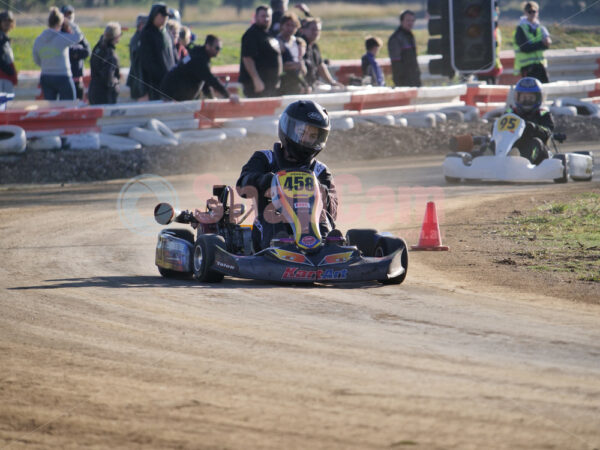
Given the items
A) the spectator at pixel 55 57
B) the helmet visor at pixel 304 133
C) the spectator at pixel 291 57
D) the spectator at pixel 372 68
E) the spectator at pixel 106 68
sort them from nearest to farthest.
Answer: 1. the helmet visor at pixel 304 133
2. the spectator at pixel 55 57
3. the spectator at pixel 106 68
4. the spectator at pixel 291 57
5. the spectator at pixel 372 68

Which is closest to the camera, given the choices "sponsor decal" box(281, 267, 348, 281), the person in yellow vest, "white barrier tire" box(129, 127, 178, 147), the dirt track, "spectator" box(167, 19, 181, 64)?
the dirt track

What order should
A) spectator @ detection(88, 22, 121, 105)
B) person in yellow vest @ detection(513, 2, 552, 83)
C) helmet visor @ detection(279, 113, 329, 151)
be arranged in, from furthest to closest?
person in yellow vest @ detection(513, 2, 552, 83) → spectator @ detection(88, 22, 121, 105) → helmet visor @ detection(279, 113, 329, 151)

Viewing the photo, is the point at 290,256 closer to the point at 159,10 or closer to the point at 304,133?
the point at 304,133

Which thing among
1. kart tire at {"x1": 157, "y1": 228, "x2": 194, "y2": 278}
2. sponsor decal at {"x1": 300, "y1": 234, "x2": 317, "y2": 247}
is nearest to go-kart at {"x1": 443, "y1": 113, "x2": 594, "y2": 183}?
kart tire at {"x1": 157, "y1": 228, "x2": 194, "y2": 278}

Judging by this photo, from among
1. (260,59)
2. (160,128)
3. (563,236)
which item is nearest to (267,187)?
(563,236)

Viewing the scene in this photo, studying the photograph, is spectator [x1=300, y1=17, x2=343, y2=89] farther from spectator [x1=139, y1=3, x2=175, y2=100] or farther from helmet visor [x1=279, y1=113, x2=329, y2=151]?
helmet visor [x1=279, y1=113, x2=329, y2=151]

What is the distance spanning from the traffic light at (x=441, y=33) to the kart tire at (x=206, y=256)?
27.9 ft

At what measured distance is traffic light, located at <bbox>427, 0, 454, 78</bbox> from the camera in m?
15.1

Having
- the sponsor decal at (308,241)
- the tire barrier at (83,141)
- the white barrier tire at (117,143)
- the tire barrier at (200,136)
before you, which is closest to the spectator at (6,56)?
the tire barrier at (83,141)

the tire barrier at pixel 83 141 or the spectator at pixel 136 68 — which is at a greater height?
the spectator at pixel 136 68

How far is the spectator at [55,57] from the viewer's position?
14250mm

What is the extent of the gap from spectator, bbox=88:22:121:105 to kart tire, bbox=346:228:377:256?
24.7 ft

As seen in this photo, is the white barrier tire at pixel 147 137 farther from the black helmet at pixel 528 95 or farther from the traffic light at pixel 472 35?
the black helmet at pixel 528 95

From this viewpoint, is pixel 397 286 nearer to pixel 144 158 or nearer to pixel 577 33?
pixel 144 158
